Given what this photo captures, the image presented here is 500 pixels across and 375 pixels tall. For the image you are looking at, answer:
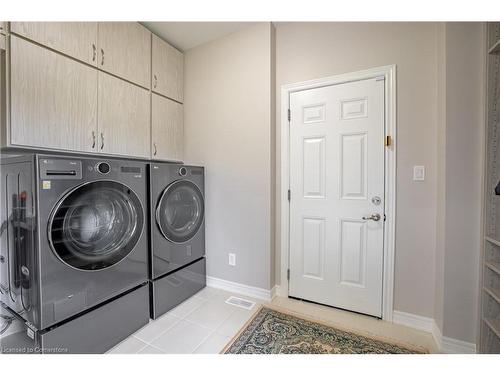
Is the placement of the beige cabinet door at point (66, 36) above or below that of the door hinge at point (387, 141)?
above

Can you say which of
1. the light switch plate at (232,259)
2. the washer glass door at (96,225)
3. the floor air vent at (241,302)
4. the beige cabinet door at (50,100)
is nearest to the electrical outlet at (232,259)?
the light switch plate at (232,259)

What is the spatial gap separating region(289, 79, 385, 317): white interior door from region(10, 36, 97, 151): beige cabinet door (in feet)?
5.30

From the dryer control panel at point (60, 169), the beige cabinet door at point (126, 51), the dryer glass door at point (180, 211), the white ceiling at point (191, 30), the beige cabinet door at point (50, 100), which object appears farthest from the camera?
the white ceiling at point (191, 30)

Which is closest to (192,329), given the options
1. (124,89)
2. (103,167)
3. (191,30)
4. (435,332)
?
(103,167)

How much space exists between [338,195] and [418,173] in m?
0.56

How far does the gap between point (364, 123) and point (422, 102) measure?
1.23ft

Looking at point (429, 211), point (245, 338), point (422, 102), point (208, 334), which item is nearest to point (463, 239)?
point (429, 211)

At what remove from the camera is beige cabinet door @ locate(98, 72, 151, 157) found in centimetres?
165

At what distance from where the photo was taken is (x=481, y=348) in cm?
125

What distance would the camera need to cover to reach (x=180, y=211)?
6.49 ft

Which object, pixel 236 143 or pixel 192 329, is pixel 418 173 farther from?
pixel 192 329

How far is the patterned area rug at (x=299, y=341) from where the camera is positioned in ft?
4.49

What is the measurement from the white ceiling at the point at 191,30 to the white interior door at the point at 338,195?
35.8 inches

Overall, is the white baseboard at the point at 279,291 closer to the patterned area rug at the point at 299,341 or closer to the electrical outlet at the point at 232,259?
the patterned area rug at the point at 299,341
